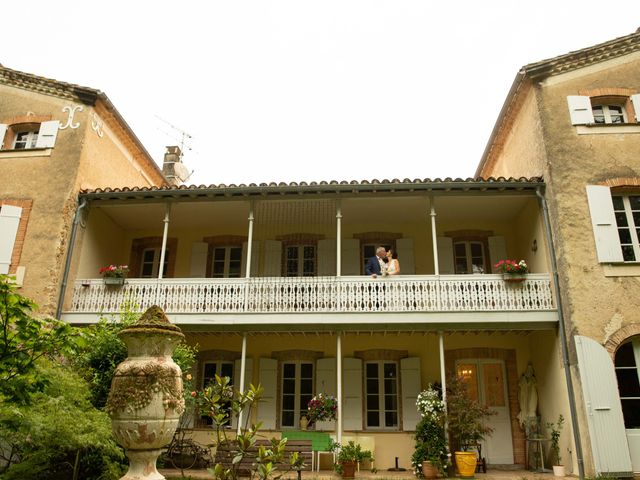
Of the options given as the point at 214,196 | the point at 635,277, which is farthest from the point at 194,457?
the point at 635,277

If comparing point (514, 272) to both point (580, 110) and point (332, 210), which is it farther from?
point (332, 210)

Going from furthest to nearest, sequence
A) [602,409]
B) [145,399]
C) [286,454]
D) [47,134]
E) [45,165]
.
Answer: [47,134] < [45,165] < [286,454] < [602,409] < [145,399]

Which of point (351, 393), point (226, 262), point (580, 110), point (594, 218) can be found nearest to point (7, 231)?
point (226, 262)

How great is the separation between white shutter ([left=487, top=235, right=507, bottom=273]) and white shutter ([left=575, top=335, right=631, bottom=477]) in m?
3.21

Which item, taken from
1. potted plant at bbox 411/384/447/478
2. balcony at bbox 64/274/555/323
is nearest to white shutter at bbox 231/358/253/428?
balcony at bbox 64/274/555/323

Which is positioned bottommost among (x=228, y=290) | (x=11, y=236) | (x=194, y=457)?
(x=194, y=457)

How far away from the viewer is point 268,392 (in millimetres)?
11734

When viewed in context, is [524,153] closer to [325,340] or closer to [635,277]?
[635,277]

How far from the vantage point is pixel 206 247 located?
1305 cm

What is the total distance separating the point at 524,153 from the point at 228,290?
761 centimetres

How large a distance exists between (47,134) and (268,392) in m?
7.95

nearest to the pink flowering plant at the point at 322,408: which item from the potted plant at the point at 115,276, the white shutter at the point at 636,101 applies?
the potted plant at the point at 115,276

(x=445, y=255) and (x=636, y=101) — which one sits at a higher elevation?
(x=636, y=101)

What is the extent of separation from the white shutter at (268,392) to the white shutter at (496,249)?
5.70m
